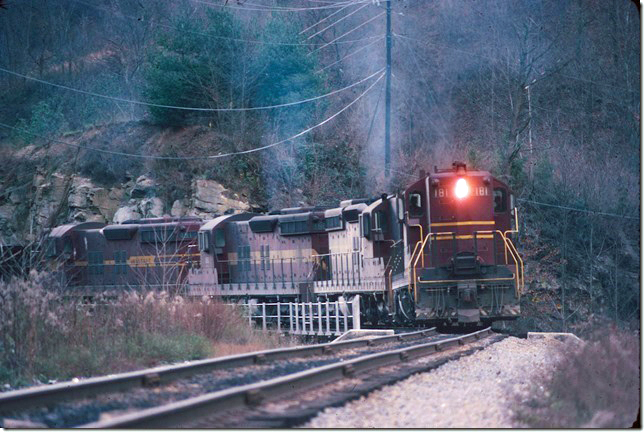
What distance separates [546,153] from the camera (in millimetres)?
28141

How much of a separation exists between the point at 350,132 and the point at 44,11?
13.8 metres

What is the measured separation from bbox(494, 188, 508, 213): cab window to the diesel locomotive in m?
0.02

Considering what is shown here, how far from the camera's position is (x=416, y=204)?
16.1 m

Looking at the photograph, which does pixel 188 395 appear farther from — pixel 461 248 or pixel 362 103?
pixel 362 103

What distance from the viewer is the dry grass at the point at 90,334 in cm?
932

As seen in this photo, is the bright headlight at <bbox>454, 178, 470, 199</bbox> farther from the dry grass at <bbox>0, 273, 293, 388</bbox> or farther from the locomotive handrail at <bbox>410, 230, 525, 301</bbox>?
the dry grass at <bbox>0, 273, 293, 388</bbox>

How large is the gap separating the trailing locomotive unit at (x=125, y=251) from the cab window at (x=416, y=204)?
411 inches

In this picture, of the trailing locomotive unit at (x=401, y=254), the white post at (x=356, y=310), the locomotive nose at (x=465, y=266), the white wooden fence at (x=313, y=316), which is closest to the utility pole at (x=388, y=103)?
the trailing locomotive unit at (x=401, y=254)

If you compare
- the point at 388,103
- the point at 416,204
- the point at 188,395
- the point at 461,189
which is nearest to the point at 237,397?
the point at 188,395

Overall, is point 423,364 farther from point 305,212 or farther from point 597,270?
point 597,270

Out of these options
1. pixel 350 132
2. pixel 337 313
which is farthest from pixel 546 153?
pixel 337 313

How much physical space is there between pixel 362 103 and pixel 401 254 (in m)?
17.6

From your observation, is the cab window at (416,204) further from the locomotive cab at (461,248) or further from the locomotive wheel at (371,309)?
the locomotive wheel at (371,309)

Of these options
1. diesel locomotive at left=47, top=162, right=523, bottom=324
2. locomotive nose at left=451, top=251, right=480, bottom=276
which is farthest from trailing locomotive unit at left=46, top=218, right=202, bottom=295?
locomotive nose at left=451, top=251, right=480, bottom=276
